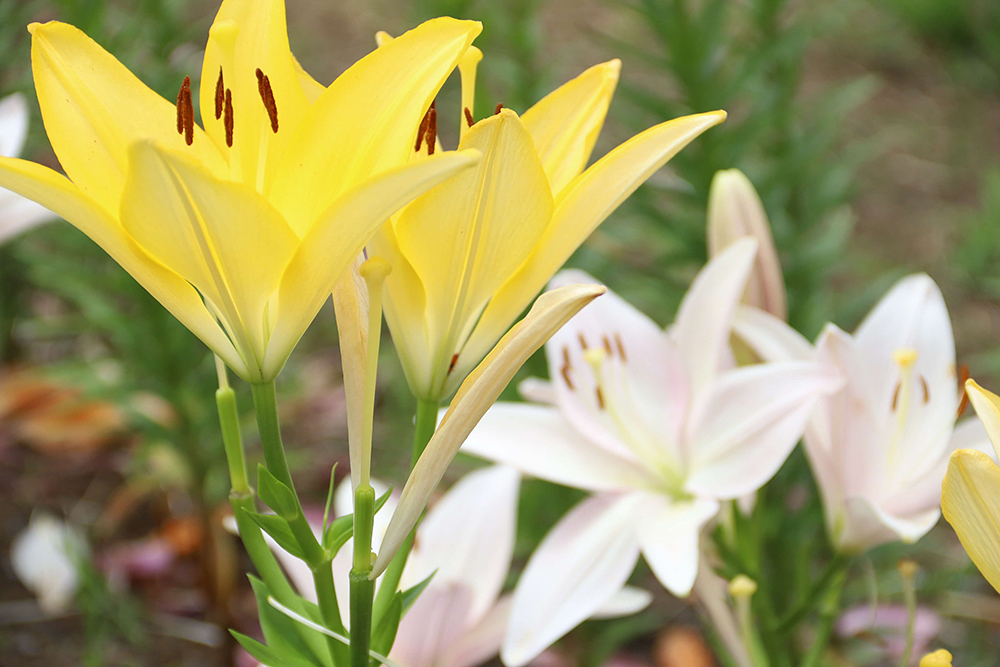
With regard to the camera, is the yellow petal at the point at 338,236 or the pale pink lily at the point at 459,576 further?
the pale pink lily at the point at 459,576

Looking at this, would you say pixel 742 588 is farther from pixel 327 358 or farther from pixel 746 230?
pixel 327 358

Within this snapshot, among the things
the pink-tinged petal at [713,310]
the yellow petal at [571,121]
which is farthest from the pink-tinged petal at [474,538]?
the yellow petal at [571,121]

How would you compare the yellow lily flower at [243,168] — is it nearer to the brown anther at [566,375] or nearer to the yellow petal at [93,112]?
the yellow petal at [93,112]

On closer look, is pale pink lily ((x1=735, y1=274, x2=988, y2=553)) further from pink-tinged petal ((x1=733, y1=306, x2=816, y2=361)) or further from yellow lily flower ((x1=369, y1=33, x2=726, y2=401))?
yellow lily flower ((x1=369, y1=33, x2=726, y2=401))

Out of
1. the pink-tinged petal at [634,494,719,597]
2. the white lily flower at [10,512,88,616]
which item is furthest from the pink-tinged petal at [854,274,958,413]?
the white lily flower at [10,512,88,616]

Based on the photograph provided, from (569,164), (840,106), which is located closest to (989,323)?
(840,106)
